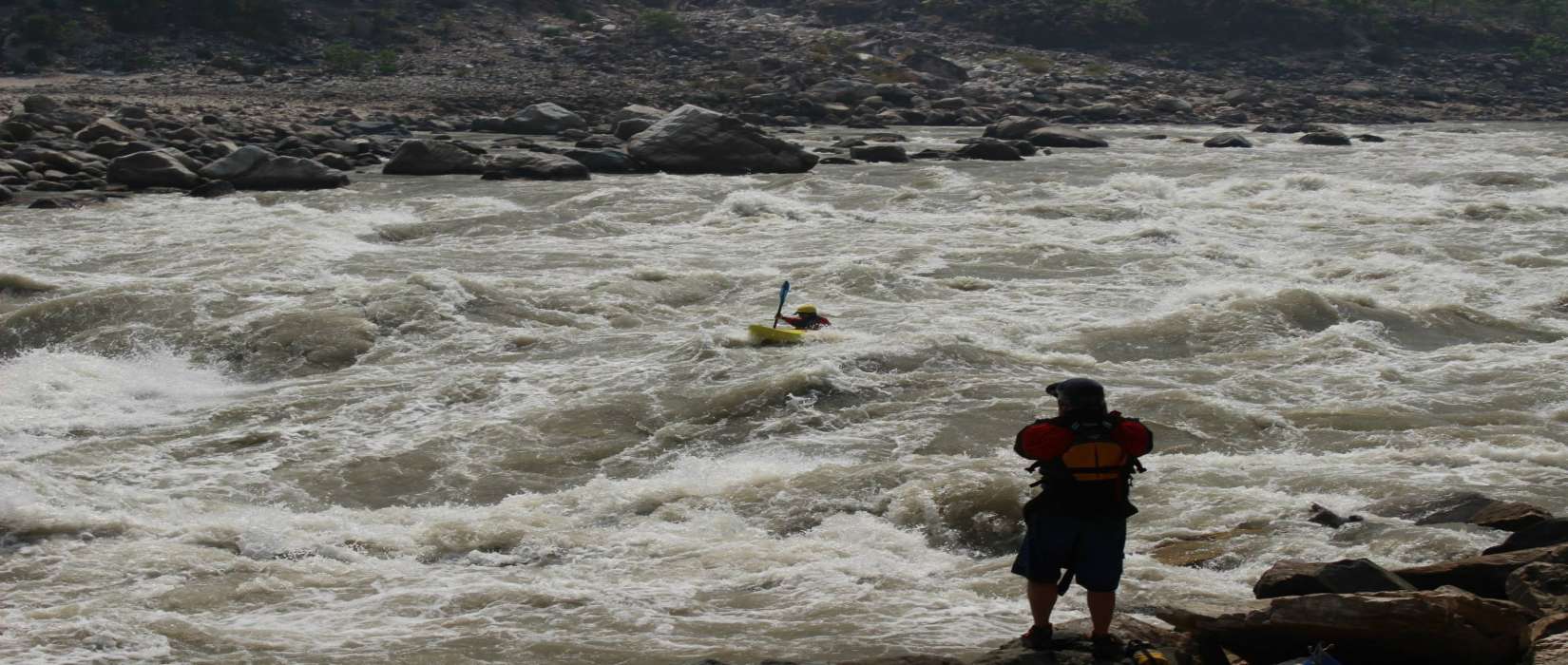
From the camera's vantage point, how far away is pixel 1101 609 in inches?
215

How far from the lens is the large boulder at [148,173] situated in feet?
70.8

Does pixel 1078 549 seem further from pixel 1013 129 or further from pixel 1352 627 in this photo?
pixel 1013 129

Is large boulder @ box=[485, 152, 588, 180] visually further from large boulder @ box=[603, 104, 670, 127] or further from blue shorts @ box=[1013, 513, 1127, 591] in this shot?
blue shorts @ box=[1013, 513, 1127, 591]

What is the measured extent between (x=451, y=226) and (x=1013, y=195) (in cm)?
858

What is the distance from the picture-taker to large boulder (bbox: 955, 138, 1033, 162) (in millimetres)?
28500

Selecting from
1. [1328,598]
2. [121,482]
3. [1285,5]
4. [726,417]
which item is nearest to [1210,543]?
[1328,598]

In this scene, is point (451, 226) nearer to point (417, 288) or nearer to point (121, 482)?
point (417, 288)

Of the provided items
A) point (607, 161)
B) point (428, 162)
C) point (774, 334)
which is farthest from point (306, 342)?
point (607, 161)

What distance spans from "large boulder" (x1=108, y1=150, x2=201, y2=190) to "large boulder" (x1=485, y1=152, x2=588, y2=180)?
4.43 metres

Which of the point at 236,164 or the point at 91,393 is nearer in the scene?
the point at 91,393

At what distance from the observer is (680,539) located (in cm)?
820

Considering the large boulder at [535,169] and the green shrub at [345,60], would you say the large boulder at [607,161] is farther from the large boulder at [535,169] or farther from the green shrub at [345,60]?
the green shrub at [345,60]

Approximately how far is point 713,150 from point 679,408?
14.9 metres

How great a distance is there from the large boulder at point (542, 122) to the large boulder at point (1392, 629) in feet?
94.3
